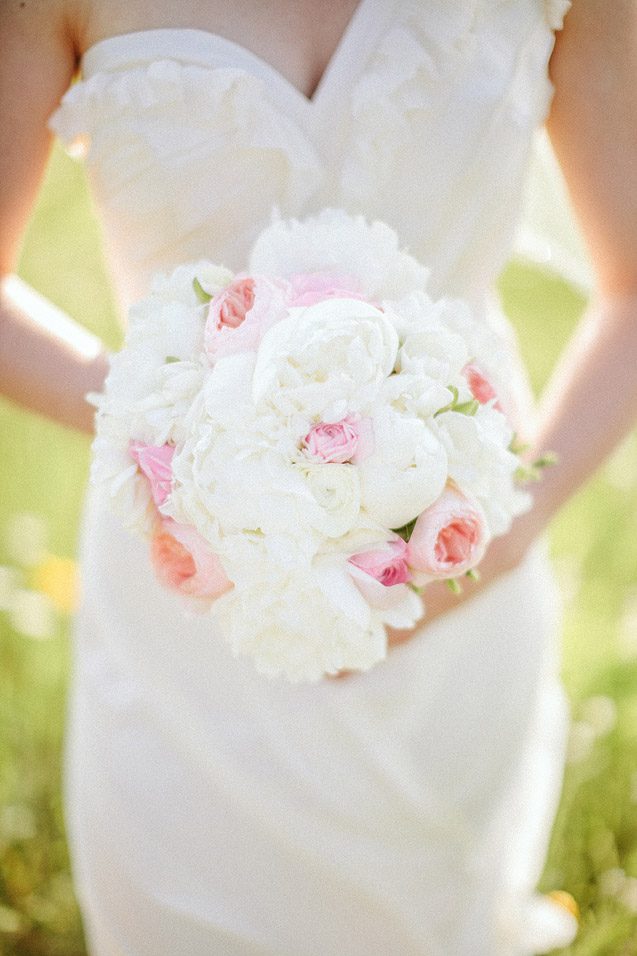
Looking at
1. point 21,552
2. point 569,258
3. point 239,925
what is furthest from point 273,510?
point 21,552

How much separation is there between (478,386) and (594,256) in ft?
1.99

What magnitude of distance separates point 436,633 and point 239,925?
658 mm

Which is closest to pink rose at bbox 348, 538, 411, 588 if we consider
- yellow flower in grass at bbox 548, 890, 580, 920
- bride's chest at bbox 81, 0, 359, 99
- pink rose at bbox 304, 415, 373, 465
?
pink rose at bbox 304, 415, 373, 465

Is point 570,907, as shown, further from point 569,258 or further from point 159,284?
point 159,284

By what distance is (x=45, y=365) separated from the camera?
4.83ft

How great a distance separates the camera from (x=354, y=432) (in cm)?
89

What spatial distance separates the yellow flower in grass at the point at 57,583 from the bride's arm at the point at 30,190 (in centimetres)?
145

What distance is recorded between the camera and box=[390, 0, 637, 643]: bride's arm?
1.29 meters

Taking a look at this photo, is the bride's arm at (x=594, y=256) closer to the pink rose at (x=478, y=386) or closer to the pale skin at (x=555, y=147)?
the pale skin at (x=555, y=147)

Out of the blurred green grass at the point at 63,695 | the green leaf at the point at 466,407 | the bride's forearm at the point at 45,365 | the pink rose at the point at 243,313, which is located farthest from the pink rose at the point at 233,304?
the blurred green grass at the point at 63,695

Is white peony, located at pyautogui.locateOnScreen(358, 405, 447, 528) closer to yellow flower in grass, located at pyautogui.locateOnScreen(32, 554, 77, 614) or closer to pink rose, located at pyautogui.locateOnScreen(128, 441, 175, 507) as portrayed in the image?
pink rose, located at pyautogui.locateOnScreen(128, 441, 175, 507)

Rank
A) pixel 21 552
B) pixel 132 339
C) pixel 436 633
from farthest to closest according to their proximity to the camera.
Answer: pixel 21 552, pixel 436 633, pixel 132 339

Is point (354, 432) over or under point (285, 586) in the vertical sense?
over

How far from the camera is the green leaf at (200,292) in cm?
106
